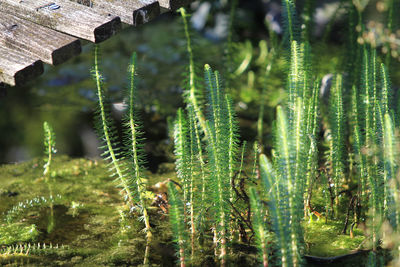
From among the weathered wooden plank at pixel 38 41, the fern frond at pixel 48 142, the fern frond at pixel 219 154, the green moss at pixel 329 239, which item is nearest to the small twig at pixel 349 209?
the green moss at pixel 329 239

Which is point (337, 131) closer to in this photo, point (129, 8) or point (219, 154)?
point (219, 154)

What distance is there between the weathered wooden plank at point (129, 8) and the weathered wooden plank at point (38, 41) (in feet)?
0.91

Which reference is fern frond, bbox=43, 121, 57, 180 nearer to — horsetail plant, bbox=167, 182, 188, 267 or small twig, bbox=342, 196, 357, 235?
horsetail plant, bbox=167, 182, 188, 267

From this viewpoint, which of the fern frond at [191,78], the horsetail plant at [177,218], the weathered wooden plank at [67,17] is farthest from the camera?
the fern frond at [191,78]

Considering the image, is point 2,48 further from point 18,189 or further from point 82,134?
point 82,134

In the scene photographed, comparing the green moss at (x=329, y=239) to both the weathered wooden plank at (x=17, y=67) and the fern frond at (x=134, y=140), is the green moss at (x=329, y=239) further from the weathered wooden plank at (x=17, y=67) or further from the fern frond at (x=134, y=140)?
the weathered wooden plank at (x=17, y=67)

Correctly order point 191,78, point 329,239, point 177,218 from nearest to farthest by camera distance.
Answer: point 177,218 → point 329,239 → point 191,78

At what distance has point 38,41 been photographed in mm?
2678

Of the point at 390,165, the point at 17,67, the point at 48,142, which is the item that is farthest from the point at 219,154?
the point at 48,142

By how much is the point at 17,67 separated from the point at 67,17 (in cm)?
42

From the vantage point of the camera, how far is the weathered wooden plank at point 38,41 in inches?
103

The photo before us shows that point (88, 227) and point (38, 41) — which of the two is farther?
point (88, 227)

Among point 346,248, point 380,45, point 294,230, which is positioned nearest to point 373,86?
point 346,248

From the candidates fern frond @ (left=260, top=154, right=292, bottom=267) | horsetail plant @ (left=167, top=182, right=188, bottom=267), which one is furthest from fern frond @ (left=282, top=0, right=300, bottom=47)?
horsetail plant @ (left=167, top=182, right=188, bottom=267)
